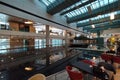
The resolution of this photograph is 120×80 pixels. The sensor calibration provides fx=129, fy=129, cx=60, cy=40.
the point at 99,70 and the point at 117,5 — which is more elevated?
the point at 117,5

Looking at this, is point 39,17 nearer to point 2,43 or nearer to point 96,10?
point 2,43

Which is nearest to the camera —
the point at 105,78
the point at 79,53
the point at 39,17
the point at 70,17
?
the point at 105,78

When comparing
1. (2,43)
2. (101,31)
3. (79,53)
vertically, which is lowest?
(79,53)

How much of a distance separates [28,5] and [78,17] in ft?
19.9

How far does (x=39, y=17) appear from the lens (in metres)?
10.5

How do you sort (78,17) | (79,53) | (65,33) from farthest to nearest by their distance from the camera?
(65,33) → (78,17) → (79,53)

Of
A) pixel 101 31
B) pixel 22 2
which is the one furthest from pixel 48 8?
pixel 101 31

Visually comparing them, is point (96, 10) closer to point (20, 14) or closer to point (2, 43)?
point (20, 14)

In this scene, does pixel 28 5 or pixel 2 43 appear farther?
pixel 2 43

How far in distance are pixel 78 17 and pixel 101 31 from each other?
14101 mm

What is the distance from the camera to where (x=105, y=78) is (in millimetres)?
3176

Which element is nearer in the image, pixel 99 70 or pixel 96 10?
pixel 99 70

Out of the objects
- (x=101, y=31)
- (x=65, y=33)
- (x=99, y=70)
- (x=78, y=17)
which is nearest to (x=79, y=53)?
(x=78, y=17)

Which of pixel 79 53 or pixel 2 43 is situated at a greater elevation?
pixel 2 43
